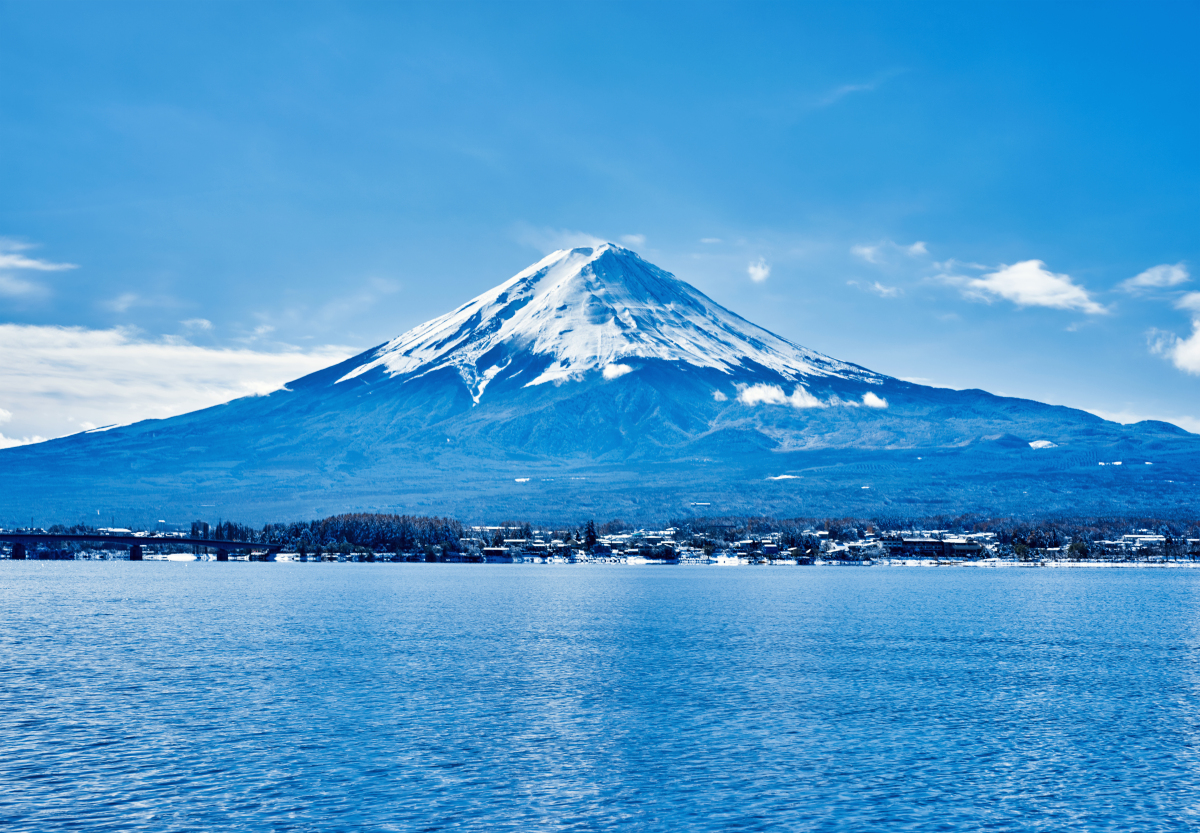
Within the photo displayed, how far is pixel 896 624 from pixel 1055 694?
31.0 m

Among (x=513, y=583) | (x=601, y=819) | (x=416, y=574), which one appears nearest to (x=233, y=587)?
(x=513, y=583)

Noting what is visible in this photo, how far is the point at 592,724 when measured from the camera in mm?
37062

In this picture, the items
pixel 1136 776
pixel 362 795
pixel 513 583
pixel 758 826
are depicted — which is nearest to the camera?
pixel 758 826

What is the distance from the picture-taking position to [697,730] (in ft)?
118

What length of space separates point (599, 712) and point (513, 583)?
294 ft

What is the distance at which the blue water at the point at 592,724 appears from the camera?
26.8 metres

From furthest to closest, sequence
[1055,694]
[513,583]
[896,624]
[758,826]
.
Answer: [513,583] < [896,624] < [1055,694] < [758,826]

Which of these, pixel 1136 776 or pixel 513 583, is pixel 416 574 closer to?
pixel 513 583

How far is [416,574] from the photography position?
15412 centimetres

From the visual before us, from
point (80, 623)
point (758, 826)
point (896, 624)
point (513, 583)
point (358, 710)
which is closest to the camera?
point (758, 826)

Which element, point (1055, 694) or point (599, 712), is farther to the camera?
point (1055, 694)

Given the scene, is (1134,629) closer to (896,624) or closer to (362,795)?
(896,624)

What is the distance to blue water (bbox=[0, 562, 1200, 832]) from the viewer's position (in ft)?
88.0

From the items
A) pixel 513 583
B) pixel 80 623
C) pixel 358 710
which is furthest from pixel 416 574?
pixel 358 710
